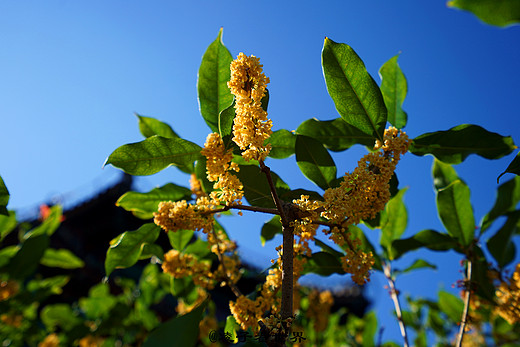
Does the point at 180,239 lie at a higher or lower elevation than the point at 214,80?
lower

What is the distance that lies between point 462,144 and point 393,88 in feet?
1.35

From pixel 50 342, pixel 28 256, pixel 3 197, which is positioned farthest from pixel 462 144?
pixel 50 342

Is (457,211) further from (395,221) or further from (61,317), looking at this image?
(61,317)

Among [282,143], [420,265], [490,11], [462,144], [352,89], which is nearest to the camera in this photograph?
[490,11]

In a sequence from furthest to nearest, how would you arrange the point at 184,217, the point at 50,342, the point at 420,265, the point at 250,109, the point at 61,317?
1. the point at 50,342
2. the point at 61,317
3. the point at 420,265
4. the point at 184,217
5. the point at 250,109

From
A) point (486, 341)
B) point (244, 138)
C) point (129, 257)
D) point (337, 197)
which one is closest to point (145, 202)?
point (129, 257)

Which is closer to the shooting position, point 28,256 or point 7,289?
point 28,256

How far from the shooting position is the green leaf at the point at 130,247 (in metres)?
1.48

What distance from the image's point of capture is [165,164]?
4.19 feet

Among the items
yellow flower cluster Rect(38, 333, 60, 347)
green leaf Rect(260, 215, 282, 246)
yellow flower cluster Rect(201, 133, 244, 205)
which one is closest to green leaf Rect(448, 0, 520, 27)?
yellow flower cluster Rect(201, 133, 244, 205)

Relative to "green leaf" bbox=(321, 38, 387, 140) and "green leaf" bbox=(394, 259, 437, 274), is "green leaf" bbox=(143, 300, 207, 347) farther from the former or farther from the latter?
"green leaf" bbox=(394, 259, 437, 274)

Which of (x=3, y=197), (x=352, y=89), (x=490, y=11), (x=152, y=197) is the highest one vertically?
(x=352, y=89)

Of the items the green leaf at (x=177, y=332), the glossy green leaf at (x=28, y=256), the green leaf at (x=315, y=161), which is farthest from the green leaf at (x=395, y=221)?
the glossy green leaf at (x=28, y=256)

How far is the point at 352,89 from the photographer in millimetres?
1240
